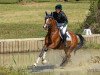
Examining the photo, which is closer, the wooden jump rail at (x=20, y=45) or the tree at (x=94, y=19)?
the wooden jump rail at (x=20, y=45)

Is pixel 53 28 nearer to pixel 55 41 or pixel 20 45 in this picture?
pixel 55 41

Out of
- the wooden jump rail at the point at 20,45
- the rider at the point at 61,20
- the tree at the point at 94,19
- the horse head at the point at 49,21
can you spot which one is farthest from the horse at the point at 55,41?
the tree at the point at 94,19

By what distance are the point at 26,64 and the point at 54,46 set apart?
1.04 metres

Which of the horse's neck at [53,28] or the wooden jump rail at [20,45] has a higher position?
the horse's neck at [53,28]

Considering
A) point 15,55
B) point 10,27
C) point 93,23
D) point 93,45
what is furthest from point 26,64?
point 10,27

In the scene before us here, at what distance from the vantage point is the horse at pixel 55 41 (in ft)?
44.3

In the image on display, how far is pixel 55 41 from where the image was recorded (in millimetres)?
14070

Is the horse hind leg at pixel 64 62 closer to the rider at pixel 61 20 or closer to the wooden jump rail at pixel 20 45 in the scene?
the rider at pixel 61 20

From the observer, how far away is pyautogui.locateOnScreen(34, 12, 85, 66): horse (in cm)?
1350

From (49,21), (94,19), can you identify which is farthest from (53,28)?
(94,19)

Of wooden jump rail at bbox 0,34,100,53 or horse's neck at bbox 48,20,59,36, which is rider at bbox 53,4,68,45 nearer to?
horse's neck at bbox 48,20,59,36

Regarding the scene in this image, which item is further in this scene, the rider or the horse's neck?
the rider

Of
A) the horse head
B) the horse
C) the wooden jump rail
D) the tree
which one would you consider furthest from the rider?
the tree

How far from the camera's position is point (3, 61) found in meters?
13.8
